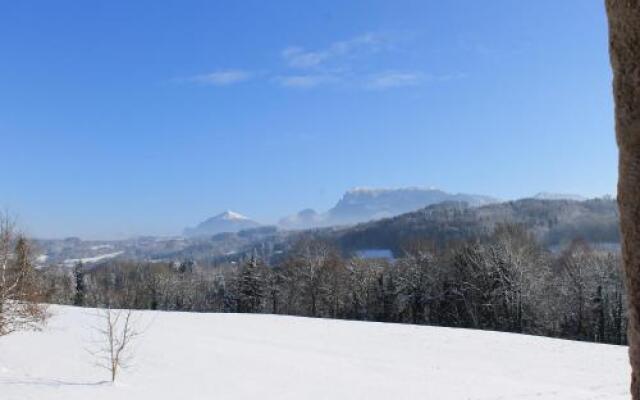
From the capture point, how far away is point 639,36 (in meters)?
2.09

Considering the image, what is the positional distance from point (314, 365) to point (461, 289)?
120 ft

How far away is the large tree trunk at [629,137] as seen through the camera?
2.10 metres

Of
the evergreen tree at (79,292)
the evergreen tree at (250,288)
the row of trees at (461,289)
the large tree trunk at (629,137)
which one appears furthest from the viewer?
the evergreen tree at (79,292)

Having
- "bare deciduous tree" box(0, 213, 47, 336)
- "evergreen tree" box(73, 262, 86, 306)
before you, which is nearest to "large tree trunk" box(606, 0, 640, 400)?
"bare deciduous tree" box(0, 213, 47, 336)

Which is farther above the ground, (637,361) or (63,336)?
(637,361)

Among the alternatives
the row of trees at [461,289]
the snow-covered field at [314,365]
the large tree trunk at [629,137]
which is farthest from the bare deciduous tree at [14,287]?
the large tree trunk at [629,137]

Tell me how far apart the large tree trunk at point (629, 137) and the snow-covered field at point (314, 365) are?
72.4 feet

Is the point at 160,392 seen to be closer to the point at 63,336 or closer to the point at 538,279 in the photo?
the point at 63,336

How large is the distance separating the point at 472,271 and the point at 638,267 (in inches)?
2414

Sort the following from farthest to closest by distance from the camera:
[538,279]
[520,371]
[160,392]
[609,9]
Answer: [538,279]
[520,371]
[160,392]
[609,9]

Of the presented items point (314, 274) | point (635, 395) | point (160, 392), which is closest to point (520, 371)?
point (160, 392)

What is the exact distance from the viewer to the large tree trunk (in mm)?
2102

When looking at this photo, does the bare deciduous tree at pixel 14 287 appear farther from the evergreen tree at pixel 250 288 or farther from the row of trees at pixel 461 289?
the evergreen tree at pixel 250 288

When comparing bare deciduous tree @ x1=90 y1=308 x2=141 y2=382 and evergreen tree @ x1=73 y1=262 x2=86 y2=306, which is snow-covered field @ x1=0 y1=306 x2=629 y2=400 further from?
evergreen tree @ x1=73 y1=262 x2=86 y2=306
